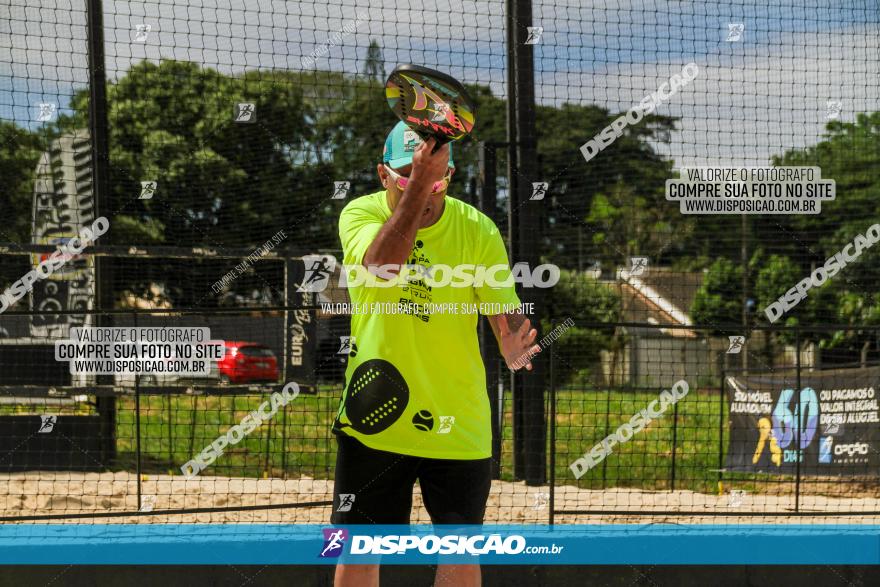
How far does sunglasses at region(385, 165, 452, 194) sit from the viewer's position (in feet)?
9.48

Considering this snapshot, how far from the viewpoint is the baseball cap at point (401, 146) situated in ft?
9.73

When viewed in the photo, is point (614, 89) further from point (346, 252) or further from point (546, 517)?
point (346, 252)

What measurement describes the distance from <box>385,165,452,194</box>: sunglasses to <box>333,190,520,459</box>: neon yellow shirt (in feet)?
0.50

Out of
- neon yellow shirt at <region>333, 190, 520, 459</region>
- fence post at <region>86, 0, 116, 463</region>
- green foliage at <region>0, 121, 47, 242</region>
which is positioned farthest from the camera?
green foliage at <region>0, 121, 47, 242</region>

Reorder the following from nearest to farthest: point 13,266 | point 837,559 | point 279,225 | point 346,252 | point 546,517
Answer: point 346,252 → point 837,559 → point 546,517 → point 13,266 → point 279,225

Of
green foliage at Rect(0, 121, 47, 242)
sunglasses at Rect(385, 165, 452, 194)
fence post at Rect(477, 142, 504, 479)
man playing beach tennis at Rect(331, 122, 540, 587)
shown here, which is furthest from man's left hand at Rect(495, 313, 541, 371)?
green foliage at Rect(0, 121, 47, 242)

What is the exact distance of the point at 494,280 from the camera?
3.17 metres

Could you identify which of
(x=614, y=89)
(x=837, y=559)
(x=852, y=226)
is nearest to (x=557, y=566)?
(x=837, y=559)

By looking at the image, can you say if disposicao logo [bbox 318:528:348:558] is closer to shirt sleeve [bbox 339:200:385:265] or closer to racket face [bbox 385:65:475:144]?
shirt sleeve [bbox 339:200:385:265]

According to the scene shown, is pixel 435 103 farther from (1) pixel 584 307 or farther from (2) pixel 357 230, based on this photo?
(1) pixel 584 307

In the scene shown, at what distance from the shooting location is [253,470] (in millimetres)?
8641

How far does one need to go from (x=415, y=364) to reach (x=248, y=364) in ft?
19.6

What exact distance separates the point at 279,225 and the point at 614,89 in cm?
1302

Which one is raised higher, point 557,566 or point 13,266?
point 13,266
